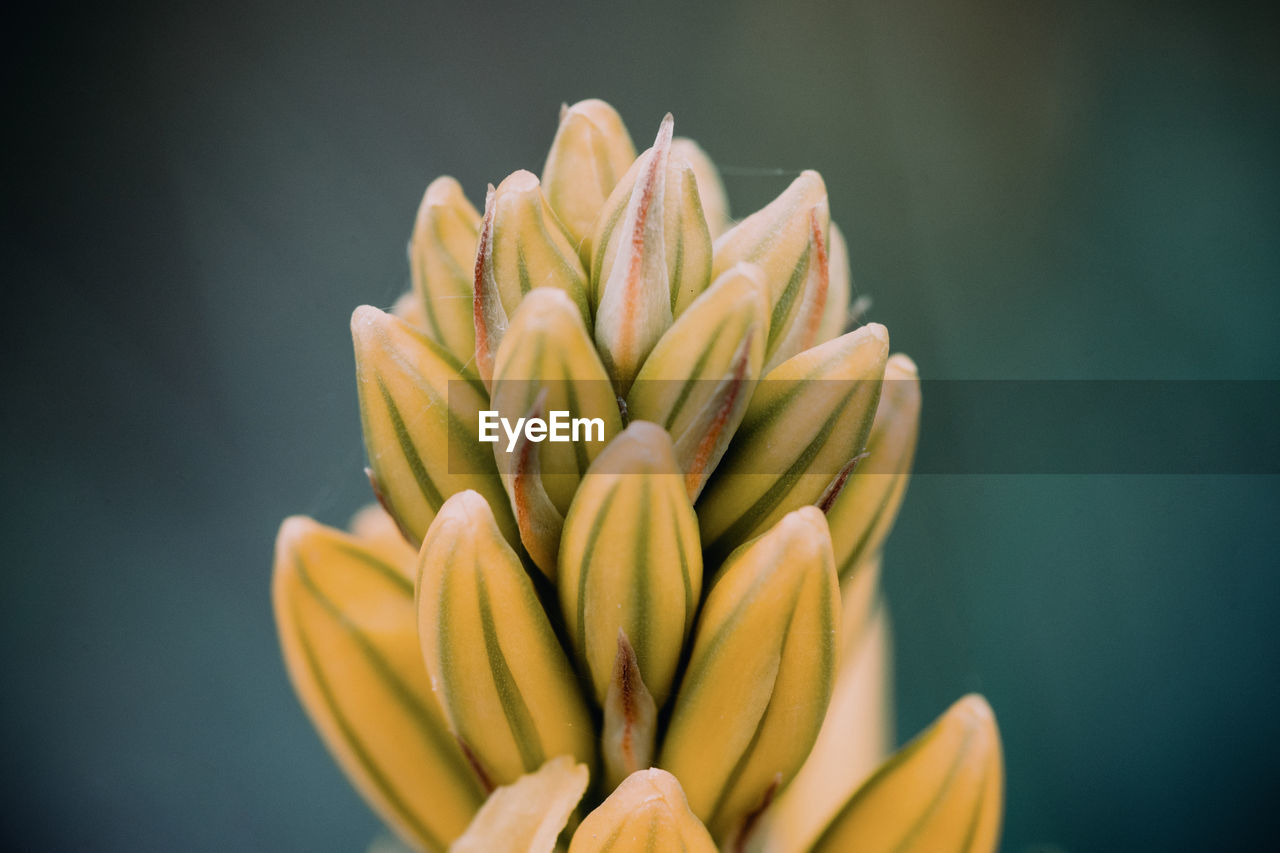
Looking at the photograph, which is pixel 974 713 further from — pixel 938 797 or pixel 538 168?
pixel 538 168

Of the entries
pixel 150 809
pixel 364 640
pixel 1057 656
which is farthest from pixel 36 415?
pixel 1057 656

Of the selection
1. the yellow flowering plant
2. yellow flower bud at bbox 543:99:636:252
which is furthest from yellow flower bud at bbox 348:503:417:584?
yellow flower bud at bbox 543:99:636:252

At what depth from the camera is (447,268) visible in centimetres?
27

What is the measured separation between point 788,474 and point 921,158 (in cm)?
40

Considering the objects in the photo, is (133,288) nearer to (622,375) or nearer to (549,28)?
(549,28)

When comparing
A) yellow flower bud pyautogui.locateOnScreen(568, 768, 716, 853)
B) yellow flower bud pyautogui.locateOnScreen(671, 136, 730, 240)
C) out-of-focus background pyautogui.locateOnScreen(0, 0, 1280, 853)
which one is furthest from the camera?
out-of-focus background pyautogui.locateOnScreen(0, 0, 1280, 853)

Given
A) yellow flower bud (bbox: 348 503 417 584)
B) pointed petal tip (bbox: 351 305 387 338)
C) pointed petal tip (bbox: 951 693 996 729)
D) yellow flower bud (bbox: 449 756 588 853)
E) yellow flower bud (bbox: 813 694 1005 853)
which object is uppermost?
pointed petal tip (bbox: 351 305 387 338)

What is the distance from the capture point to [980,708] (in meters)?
0.25

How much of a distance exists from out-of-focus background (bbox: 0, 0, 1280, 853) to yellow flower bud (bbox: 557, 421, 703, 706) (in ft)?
0.78

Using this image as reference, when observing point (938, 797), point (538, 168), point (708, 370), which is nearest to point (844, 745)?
point (938, 797)

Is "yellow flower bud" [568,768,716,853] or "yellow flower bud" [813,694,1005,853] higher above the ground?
"yellow flower bud" [568,768,716,853]

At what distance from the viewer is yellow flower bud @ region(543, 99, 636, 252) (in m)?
0.27

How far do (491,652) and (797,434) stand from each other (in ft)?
0.33

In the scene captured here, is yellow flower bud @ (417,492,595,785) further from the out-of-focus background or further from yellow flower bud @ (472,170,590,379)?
the out-of-focus background
